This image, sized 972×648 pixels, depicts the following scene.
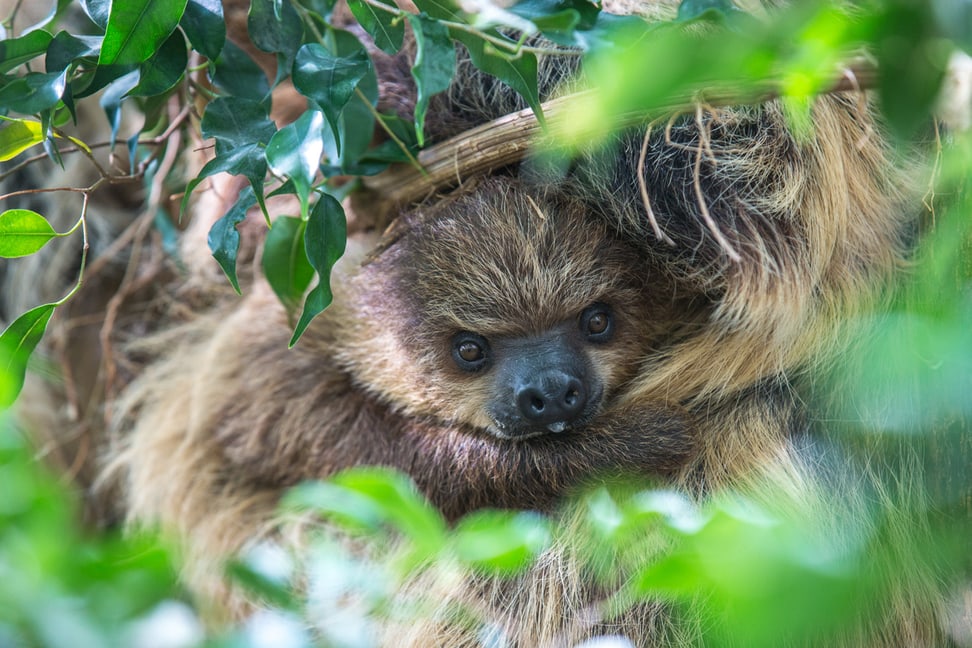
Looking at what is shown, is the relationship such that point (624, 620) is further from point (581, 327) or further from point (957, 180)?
point (957, 180)

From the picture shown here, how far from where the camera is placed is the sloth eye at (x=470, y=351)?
236 cm

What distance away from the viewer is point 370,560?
2611 mm

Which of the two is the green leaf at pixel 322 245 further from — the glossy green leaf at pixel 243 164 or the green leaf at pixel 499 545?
the green leaf at pixel 499 545

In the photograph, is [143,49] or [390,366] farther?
[390,366]

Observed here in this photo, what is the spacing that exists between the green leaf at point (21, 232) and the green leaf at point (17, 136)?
18 centimetres

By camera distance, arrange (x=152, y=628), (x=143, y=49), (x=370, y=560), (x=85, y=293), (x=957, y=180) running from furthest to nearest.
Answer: (x=85, y=293) → (x=370, y=560) → (x=957, y=180) → (x=143, y=49) → (x=152, y=628)

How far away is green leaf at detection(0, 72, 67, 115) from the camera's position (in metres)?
1.76

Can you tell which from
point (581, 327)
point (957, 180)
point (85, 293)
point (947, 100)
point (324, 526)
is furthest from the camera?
point (85, 293)

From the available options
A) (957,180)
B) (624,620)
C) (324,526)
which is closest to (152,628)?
(624,620)

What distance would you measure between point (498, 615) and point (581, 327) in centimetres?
79

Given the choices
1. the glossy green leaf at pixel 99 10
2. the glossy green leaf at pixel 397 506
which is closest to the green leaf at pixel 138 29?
the glossy green leaf at pixel 99 10

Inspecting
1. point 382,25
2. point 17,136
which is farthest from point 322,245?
point 17,136

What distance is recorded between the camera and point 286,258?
2.19 m

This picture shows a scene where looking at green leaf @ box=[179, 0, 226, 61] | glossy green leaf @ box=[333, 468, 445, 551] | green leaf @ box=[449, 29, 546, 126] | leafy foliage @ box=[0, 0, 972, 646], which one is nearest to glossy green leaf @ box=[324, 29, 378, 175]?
leafy foliage @ box=[0, 0, 972, 646]
